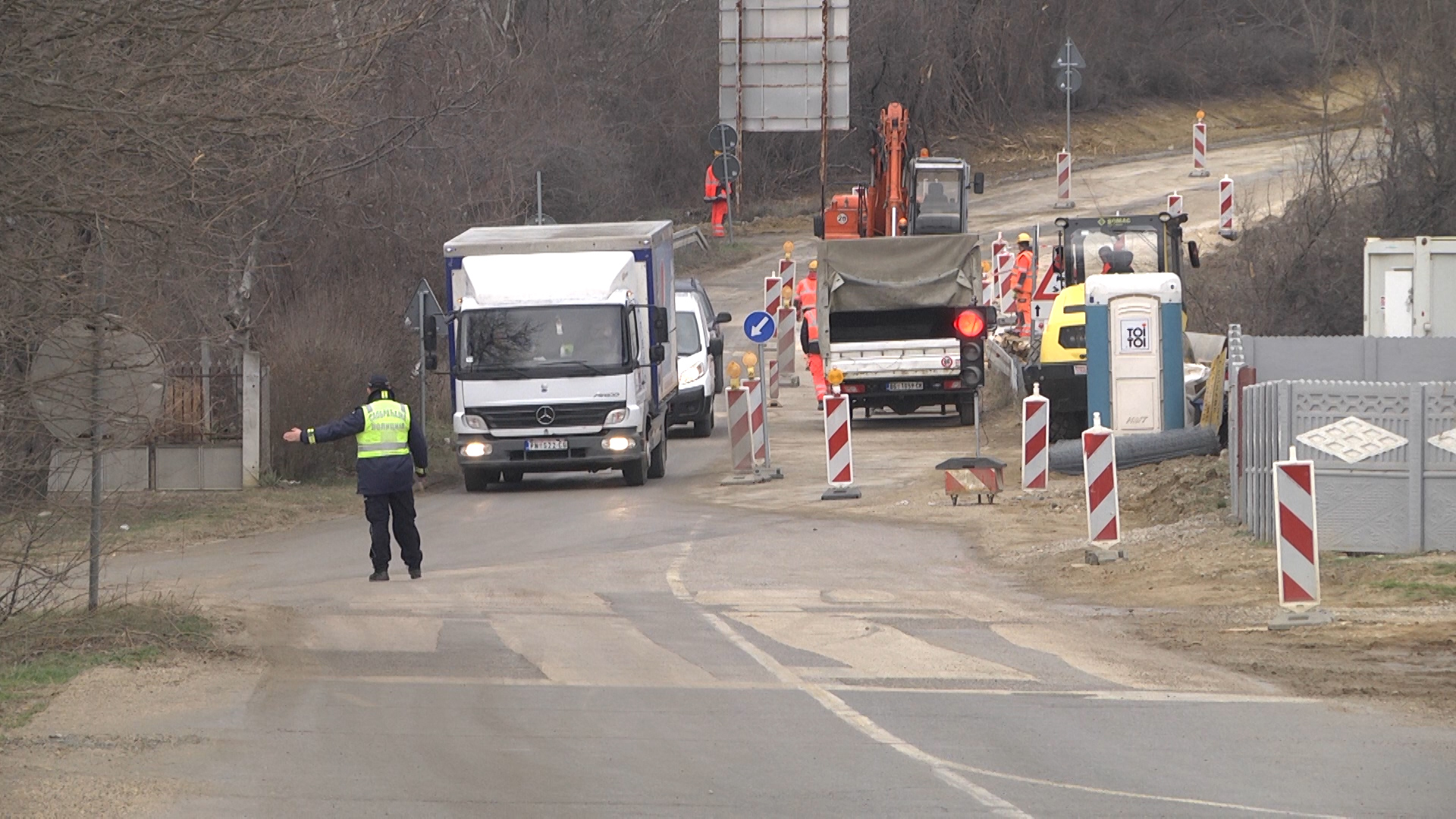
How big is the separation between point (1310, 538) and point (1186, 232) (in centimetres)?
3122

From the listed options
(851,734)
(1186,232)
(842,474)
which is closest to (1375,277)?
(842,474)

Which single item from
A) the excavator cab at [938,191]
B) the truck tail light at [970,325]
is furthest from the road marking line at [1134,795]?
the excavator cab at [938,191]

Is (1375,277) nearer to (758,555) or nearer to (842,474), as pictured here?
(842,474)

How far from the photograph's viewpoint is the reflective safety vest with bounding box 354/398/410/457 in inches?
600

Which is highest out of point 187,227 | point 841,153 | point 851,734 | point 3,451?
point 841,153

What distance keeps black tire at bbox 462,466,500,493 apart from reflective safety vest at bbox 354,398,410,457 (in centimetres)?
726

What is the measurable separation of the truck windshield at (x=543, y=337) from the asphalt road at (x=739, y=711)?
20.6ft

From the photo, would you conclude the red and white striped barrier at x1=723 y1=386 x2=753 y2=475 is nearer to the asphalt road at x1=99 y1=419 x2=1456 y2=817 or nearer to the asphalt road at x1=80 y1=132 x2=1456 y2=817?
the asphalt road at x1=80 y1=132 x2=1456 y2=817

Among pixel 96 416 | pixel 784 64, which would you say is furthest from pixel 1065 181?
pixel 96 416

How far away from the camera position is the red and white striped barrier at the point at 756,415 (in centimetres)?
2264

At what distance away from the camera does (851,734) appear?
349 inches

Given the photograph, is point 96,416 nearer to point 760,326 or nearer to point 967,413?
point 760,326

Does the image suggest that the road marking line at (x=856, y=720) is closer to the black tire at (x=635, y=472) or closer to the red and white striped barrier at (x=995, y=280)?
the black tire at (x=635, y=472)

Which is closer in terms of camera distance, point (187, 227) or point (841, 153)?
point (187, 227)
